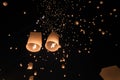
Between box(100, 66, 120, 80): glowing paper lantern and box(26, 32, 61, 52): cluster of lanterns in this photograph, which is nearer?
box(26, 32, 61, 52): cluster of lanterns

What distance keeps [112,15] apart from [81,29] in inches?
22.0

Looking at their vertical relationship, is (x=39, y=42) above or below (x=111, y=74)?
→ above

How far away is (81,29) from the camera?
5.08 metres

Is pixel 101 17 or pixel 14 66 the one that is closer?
pixel 101 17

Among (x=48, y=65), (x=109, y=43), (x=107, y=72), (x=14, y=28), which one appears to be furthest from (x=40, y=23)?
(x=107, y=72)

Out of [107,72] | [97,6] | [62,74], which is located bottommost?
[62,74]

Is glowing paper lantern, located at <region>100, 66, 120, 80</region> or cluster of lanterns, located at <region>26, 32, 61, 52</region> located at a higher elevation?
cluster of lanterns, located at <region>26, 32, 61, 52</region>

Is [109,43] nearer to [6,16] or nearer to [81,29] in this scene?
[81,29]

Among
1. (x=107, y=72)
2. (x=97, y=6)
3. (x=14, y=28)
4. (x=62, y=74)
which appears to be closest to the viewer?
(x=107, y=72)

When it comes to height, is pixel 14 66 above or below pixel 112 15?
below

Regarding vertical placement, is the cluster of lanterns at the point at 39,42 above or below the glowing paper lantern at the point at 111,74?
above

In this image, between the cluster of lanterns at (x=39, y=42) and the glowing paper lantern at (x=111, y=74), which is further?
the glowing paper lantern at (x=111, y=74)

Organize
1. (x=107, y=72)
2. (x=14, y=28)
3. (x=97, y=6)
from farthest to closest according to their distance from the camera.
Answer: (x=14, y=28) → (x=97, y=6) → (x=107, y=72)

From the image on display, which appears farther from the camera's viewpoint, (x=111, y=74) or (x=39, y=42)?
(x=111, y=74)
